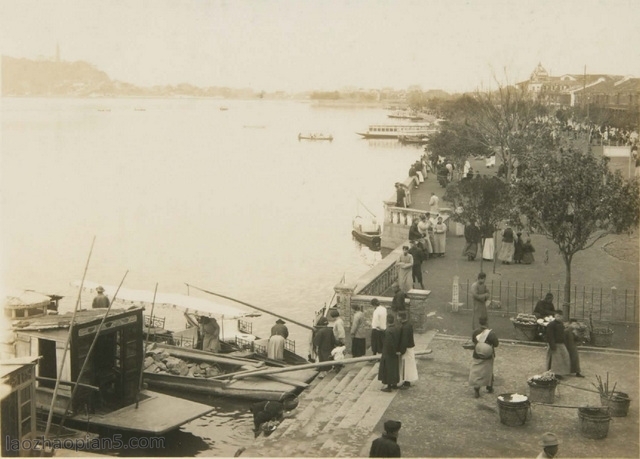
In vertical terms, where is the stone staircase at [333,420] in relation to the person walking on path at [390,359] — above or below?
below

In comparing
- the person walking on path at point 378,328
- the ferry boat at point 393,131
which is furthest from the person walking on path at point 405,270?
the ferry boat at point 393,131

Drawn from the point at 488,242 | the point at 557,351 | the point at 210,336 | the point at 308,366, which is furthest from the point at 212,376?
the point at 488,242

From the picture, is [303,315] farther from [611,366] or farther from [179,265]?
[611,366]

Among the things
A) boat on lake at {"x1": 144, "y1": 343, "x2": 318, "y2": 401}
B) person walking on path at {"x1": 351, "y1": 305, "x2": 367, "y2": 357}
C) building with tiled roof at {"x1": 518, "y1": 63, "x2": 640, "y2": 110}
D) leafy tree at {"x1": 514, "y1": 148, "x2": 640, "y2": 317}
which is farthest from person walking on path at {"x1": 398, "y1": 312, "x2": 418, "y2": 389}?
building with tiled roof at {"x1": 518, "y1": 63, "x2": 640, "y2": 110}

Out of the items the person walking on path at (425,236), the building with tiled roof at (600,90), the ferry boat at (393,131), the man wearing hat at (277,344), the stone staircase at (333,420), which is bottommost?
the man wearing hat at (277,344)

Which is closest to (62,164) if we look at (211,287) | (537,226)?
(211,287)

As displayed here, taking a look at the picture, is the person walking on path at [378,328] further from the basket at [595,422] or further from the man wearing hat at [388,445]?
the man wearing hat at [388,445]
